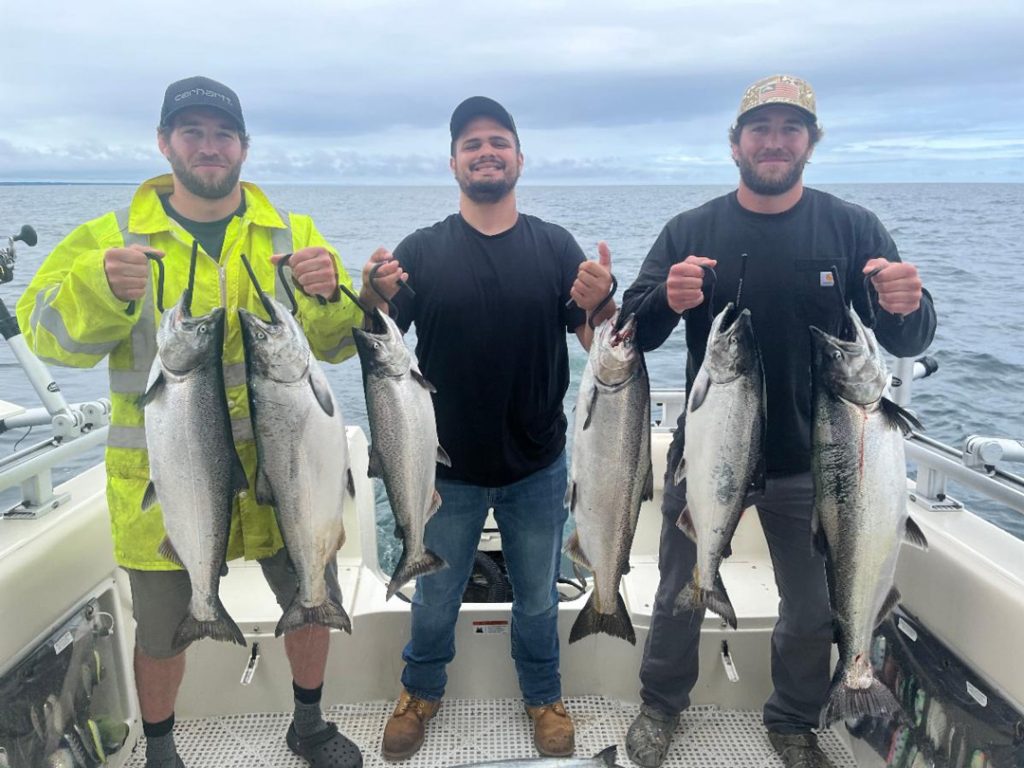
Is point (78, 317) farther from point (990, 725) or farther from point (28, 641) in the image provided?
point (990, 725)

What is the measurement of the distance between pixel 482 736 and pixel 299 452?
1932mm

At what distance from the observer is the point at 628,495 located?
3025 mm

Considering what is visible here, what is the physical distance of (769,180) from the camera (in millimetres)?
3229

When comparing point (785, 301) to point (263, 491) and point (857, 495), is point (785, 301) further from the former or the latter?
point (263, 491)

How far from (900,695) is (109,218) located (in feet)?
12.4

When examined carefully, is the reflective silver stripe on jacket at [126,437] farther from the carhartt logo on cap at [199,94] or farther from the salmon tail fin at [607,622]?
the salmon tail fin at [607,622]

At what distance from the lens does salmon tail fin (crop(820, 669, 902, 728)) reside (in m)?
2.88

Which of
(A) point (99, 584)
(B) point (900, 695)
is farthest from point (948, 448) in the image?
(A) point (99, 584)

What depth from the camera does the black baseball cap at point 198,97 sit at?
9.76 feet

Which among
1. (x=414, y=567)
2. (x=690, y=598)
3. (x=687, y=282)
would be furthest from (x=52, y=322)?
(x=690, y=598)

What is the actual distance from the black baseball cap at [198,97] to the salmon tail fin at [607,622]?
248 centimetres

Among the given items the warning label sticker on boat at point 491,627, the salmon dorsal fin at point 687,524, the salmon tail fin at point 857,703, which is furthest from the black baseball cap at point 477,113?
the salmon tail fin at point 857,703

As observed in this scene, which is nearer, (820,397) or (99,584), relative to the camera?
(820,397)

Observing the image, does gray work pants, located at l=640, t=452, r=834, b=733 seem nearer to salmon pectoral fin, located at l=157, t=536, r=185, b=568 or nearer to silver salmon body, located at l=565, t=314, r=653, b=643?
silver salmon body, located at l=565, t=314, r=653, b=643
